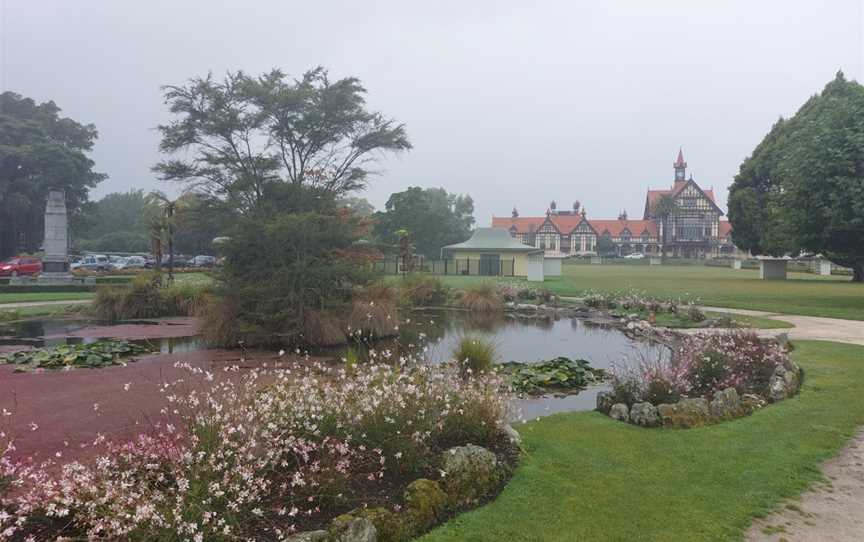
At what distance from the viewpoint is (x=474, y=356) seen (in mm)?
9219

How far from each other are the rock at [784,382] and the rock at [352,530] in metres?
6.91

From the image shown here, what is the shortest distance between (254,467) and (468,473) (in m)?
1.76

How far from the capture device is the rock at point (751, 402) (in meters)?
7.48

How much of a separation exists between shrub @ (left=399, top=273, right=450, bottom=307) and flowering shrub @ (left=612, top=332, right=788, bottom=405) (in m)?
14.3

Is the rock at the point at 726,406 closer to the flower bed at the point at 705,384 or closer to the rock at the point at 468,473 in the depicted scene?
the flower bed at the point at 705,384

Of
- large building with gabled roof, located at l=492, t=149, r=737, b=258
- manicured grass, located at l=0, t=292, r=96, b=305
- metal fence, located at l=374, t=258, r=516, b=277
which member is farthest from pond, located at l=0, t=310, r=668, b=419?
large building with gabled roof, located at l=492, t=149, r=737, b=258

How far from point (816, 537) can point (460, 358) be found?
569cm

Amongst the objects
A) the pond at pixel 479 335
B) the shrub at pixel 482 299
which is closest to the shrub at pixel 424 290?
the shrub at pixel 482 299

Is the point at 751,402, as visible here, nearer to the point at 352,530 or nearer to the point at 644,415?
the point at 644,415

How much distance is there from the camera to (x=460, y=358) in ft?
30.5

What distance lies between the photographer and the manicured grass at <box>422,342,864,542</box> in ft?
13.7

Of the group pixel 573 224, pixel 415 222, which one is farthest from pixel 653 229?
pixel 415 222

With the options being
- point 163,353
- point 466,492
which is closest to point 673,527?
point 466,492

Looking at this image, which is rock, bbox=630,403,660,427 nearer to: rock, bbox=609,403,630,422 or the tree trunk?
rock, bbox=609,403,630,422
